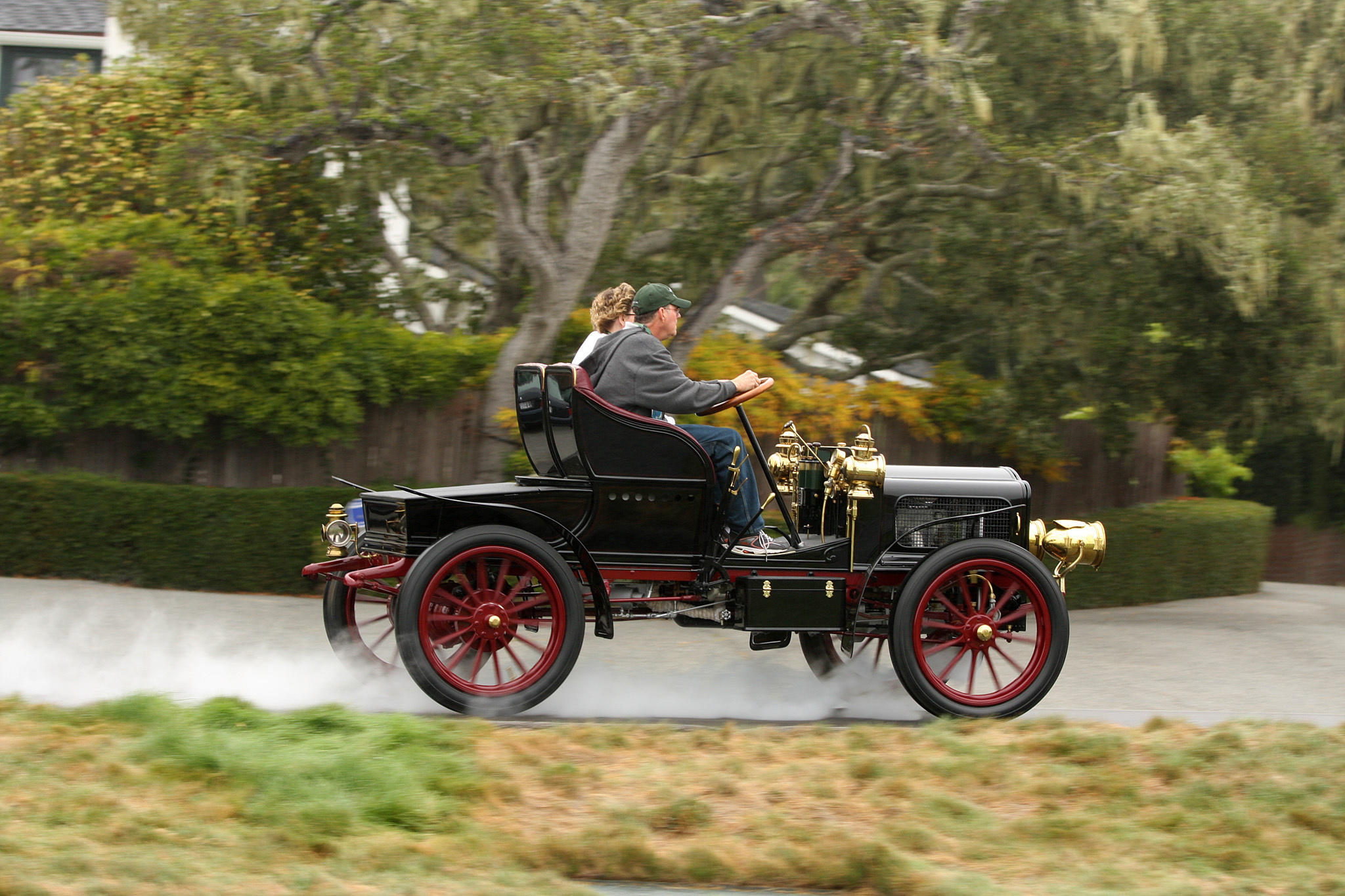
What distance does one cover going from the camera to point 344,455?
384 inches

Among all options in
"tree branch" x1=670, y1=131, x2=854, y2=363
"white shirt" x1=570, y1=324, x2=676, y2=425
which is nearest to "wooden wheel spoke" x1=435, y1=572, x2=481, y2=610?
"white shirt" x1=570, y1=324, x2=676, y2=425

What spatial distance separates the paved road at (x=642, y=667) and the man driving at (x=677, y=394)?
33.3 inches

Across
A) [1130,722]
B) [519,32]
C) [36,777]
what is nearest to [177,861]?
[36,777]

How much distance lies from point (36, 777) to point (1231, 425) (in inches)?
359

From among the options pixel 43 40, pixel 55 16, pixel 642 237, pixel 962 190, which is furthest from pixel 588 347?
pixel 55 16

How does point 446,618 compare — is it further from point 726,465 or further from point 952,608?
point 952,608

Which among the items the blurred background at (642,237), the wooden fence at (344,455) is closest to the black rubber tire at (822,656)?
the blurred background at (642,237)

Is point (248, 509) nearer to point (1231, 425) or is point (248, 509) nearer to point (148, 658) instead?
point (148, 658)

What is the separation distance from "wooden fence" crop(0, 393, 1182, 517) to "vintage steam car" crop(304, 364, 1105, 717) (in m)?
3.96

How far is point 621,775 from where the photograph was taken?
4.42m

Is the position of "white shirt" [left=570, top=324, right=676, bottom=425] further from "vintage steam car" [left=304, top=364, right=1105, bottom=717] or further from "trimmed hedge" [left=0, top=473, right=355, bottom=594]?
"trimmed hedge" [left=0, top=473, right=355, bottom=594]

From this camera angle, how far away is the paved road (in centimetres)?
570

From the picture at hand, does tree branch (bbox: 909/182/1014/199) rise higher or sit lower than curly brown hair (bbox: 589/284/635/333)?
higher

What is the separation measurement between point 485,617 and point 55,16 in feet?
56.2
